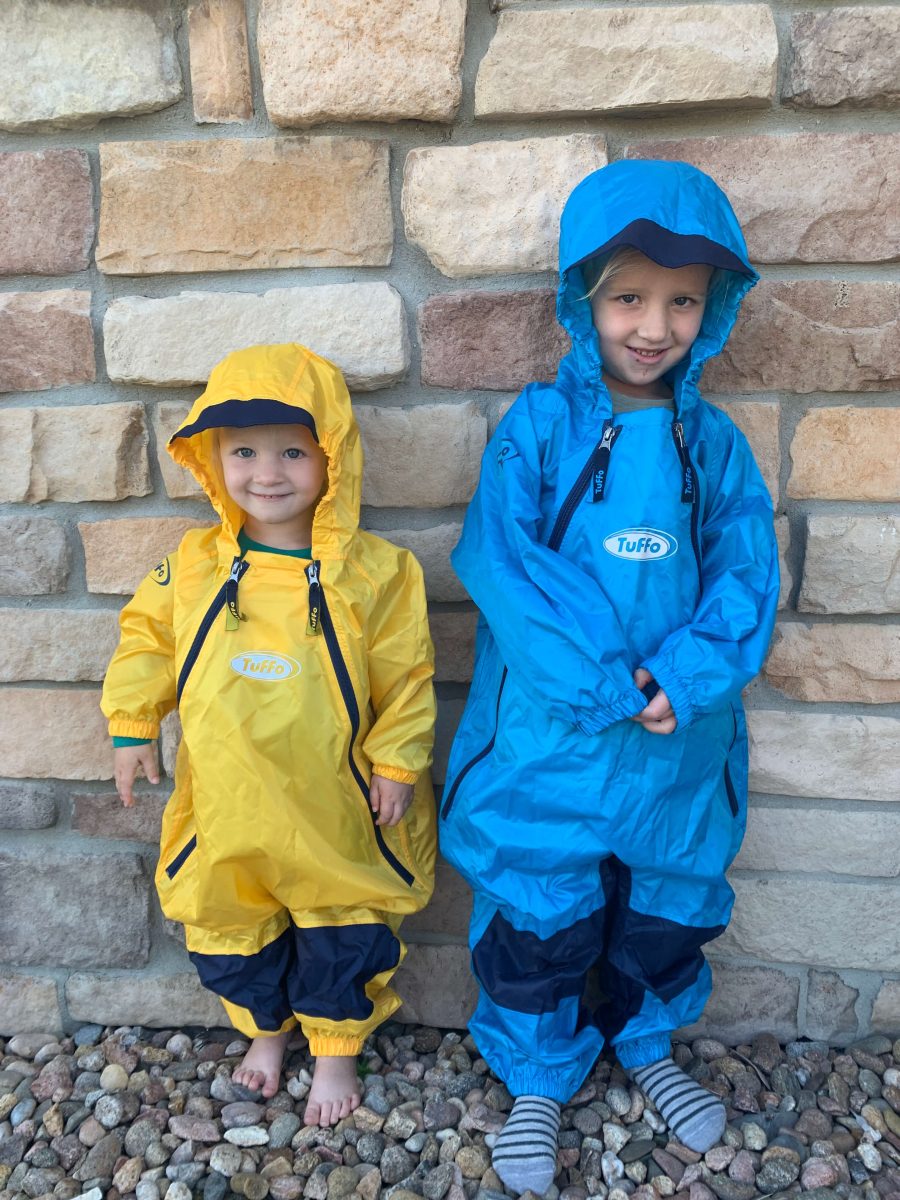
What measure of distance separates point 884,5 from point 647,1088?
2.19m

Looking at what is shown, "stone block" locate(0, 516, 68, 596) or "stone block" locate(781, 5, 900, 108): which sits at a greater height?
"stone block" locate(781, 5, 900, 108)

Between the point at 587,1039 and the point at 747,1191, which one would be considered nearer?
the point at 747,1191

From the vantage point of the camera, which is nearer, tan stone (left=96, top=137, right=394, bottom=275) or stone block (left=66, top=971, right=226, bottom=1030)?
tan stone (left=96, top=137, right=394, bottom=275)

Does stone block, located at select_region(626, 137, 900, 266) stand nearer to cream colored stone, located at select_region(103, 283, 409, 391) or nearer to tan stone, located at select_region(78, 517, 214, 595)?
cream colored stone, located at select_region(103, 283, 409, 391)

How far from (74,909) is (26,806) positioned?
10.7 inches

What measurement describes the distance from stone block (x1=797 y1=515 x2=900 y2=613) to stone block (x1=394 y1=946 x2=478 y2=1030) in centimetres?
115

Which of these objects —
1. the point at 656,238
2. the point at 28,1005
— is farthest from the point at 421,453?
the point at 28,1005

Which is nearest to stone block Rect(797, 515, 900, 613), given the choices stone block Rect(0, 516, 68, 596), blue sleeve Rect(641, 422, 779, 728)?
blue sleeve Rect(641, 422, 779, 728)

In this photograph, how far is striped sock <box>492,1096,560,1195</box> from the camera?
1725 millimetres

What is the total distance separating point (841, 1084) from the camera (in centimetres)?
200

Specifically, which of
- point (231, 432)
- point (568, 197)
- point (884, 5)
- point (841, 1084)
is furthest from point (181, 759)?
point (884, 5)

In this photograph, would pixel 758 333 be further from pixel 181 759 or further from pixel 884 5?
pixel 181 759

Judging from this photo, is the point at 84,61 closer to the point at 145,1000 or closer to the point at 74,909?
the point at 74,909

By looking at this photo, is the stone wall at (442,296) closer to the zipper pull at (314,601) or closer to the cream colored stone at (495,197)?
the cream colored stone at (495,197)
